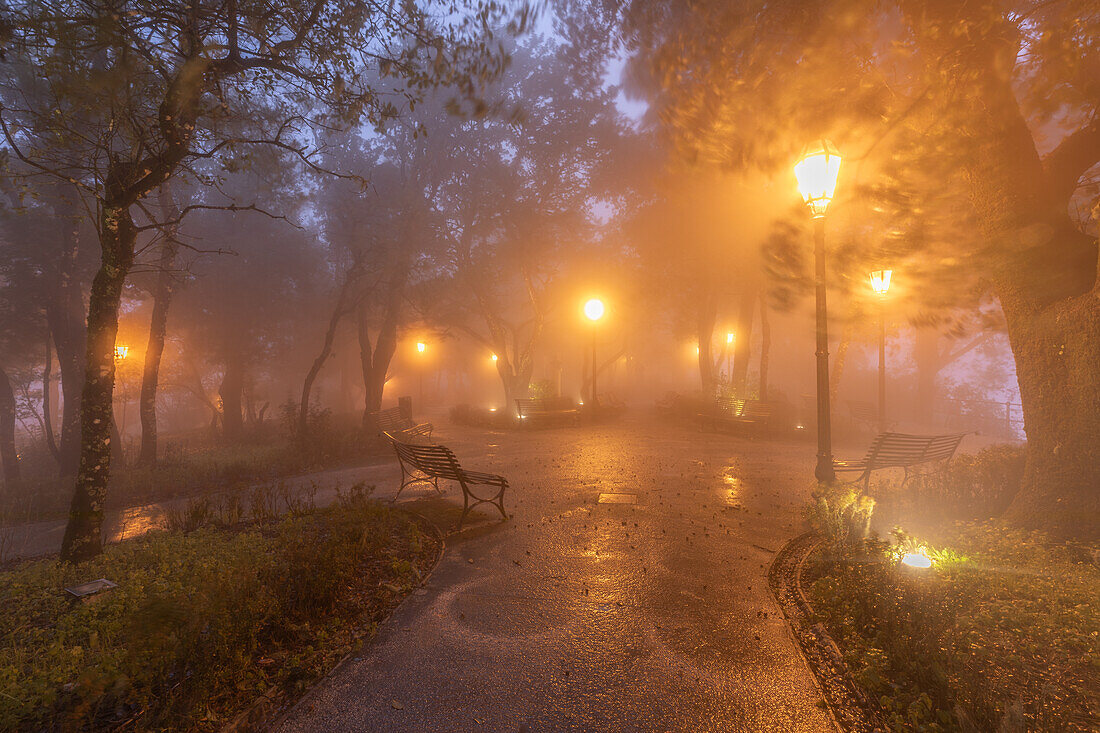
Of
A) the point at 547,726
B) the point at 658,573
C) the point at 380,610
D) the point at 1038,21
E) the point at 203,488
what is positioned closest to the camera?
the point at 547,726

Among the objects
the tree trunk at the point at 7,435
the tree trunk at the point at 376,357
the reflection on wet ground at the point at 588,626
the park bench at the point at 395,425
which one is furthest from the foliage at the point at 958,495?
the tree trunk at the point at 7,435

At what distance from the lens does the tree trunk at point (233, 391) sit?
21016 millimetres

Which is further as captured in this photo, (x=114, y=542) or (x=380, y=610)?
(x=114, y=542)

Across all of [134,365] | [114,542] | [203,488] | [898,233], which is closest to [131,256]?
[114,542]

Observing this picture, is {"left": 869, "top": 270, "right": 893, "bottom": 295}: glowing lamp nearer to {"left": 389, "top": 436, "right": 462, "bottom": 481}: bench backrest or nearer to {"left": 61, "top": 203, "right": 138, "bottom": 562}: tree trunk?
{"left": 389, "top": 436, "right": 462, "bottom": 481}: bench backrest

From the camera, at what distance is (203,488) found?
9.92m

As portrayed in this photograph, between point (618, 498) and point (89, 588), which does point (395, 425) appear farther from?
point (89, 588)

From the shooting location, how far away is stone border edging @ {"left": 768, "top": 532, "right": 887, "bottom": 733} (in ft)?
9.93

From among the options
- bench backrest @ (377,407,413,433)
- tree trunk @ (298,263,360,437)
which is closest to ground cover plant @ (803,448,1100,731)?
bench backrest @ (377,407,413,433)

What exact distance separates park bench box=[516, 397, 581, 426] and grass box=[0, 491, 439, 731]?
1274 cm

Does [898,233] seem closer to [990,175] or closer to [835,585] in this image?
[990,175]

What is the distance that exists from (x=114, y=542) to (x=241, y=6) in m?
6.98

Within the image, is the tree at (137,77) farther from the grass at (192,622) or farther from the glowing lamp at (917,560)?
the glowing lamp at (917,560)

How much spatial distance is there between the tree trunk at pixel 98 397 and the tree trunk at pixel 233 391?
56.3ft
